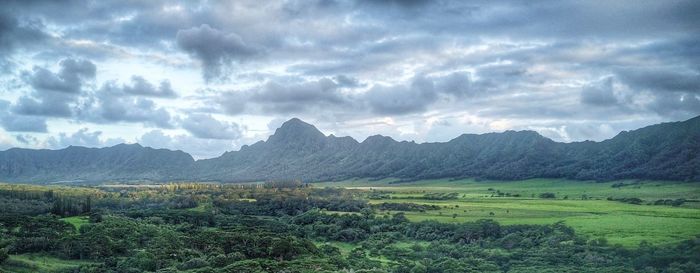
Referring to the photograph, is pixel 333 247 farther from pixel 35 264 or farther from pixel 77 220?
pixel 77 220

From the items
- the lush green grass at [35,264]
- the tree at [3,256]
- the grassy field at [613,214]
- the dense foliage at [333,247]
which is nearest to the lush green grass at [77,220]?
the dense foliage at [333,247]

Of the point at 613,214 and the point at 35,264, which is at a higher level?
the point at 613,214

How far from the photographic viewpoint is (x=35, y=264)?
76.9 metres

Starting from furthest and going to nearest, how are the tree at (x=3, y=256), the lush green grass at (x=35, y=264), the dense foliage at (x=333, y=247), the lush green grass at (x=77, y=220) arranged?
the lush green grass at (x=77, y=220)
the tree at (x=3, y=256)
the lush green grass at (x=35, y=264)
the dense foliage at (x=333, y=247)

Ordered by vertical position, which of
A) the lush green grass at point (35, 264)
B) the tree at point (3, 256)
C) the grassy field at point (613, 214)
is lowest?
the lush green grass at point (35, 264)

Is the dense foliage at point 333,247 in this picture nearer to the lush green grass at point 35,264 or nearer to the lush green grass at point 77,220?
the lush green grass at point 35,264

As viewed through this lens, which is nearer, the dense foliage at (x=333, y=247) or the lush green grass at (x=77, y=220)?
the dense foliage at (x=333, y=247)

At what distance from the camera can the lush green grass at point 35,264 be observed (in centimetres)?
7321

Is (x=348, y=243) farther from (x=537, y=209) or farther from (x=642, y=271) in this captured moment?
(x=642, y=271)

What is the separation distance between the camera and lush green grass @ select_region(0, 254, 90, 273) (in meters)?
73.2

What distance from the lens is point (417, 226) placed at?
112812mm

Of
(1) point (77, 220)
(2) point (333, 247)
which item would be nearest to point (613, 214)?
(2) point (333, 247)

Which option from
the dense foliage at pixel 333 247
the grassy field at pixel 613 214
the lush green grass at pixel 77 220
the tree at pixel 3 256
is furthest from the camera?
the lush green grass at pixel 77 220

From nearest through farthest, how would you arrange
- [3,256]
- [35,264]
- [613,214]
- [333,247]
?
[3,256], [35,264], [333,247], [613,214]
